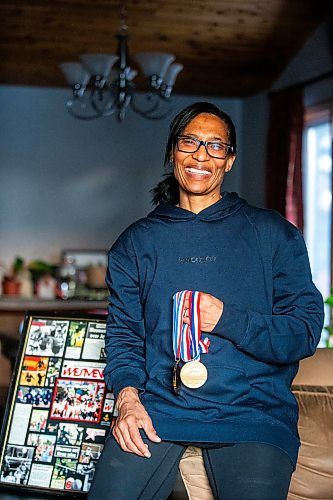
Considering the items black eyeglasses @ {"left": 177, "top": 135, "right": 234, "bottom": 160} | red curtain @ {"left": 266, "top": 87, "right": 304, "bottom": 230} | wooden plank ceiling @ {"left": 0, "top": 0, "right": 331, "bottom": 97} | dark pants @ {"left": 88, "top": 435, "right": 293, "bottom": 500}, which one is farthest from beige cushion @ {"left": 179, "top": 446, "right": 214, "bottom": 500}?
red curtain @ {"left": 266, "top": 87, "right": 304, "bottom": 230}

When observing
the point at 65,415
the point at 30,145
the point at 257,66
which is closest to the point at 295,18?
the point at 257,66

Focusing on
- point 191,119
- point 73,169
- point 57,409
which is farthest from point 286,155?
point 191,119

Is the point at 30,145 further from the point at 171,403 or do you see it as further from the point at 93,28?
the point at 171,403

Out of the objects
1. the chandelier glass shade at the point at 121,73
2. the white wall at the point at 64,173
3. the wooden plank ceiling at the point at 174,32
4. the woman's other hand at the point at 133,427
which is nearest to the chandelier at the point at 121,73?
the chandelier glass shade at the point at 121,73

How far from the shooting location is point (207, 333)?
185 centimetres

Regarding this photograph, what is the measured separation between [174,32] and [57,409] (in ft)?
14.4

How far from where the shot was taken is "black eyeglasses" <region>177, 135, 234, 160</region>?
1.96 meters

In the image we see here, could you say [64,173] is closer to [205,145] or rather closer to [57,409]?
[57,409]

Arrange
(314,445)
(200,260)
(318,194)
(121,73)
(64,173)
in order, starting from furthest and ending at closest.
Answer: (64,173) → (318,194) → (121,73) → (314,445) → (200,260)

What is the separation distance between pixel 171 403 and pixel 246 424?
0.52ft

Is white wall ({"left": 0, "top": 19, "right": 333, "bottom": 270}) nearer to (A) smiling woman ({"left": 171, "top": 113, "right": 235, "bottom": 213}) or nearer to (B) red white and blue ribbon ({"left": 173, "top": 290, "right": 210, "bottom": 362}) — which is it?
(A) smiling woman ({"left": 171, "top": 113, "right": 235, "bottom": 213})

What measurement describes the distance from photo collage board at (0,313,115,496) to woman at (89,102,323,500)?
1.42 ft

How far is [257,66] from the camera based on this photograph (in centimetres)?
709

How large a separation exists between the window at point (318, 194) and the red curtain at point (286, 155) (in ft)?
0.24
